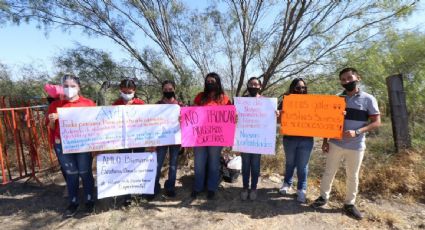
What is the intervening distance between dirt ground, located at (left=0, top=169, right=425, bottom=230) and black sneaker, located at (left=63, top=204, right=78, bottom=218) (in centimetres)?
7

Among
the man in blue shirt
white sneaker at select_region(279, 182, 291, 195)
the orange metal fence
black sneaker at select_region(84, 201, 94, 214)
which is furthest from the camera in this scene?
the orange metal fence

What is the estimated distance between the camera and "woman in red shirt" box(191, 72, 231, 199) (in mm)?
4935

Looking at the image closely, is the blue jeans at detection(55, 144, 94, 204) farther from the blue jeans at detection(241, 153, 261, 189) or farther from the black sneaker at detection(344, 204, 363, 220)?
the black sneaker at detection(344, 204, 363, 220)

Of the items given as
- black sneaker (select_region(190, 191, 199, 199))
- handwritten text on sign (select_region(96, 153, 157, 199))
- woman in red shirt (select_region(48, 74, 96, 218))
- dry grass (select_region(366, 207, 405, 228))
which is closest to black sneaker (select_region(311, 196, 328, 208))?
dry grass (select_region(366, 207, 405, 228))

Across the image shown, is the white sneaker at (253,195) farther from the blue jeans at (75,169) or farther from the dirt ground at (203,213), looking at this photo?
the blue jeans at (75,169)

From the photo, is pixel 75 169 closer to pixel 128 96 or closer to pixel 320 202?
pixel 128 96

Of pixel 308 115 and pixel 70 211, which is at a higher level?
pixel 308 115

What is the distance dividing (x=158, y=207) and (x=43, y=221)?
1513 mm

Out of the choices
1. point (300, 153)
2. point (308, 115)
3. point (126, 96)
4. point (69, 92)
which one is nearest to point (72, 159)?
point (69, 92)

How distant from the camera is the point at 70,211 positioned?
4578 mm

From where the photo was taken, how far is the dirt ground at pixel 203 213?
442 centimetres

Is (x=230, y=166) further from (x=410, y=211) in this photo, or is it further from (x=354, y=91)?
(x=410, y=211)

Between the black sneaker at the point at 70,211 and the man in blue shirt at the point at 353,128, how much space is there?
142 inches

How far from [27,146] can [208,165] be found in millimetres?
4432
